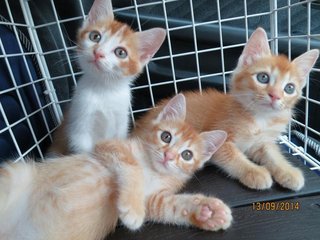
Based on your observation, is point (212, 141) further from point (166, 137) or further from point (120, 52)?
point (120, 52)

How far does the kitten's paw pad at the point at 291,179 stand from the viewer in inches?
36.6

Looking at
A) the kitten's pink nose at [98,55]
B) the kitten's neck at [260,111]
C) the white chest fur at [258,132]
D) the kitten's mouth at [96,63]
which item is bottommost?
the white chest fur at [258,132]

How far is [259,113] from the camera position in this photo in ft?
3.52

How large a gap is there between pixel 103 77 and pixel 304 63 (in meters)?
0.69

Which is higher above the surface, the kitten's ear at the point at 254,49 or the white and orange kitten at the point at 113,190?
the kitten's ear at the point at 254,49

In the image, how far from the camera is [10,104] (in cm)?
114

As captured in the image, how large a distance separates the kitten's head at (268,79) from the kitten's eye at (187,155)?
278 millimetres

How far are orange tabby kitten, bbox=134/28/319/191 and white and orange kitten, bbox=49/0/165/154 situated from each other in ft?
0.43

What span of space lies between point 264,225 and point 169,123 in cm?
42

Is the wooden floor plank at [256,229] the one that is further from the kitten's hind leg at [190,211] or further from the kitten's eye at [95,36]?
the kitten's eye at [95,36]

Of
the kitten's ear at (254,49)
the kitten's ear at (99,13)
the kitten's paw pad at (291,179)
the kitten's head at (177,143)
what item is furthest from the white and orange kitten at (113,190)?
the kitten's ear at (99,13)
